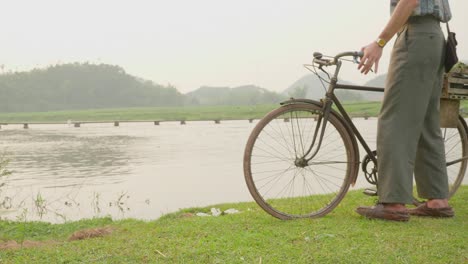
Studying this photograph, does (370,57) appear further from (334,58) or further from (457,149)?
(457,149)

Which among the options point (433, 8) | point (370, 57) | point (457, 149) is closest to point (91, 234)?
point (370, 57)

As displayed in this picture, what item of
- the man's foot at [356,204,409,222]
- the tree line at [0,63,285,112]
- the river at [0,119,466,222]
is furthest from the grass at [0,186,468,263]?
the tree line at [0,63,285,112]

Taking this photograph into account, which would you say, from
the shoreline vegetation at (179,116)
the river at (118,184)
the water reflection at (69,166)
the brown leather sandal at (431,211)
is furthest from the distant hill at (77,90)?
the brown leather sandal at (431,211)

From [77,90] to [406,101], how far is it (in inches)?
4894

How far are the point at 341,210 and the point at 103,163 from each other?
864 cm

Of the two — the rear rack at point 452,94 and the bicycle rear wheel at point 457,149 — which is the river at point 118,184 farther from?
the rear rack at point 452,94

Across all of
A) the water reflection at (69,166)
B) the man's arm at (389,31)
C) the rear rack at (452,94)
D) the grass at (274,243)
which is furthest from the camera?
the water reflection at (69,166)

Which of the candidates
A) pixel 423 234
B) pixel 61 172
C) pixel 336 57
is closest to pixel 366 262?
pixel 423 234

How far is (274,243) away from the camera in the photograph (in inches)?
122

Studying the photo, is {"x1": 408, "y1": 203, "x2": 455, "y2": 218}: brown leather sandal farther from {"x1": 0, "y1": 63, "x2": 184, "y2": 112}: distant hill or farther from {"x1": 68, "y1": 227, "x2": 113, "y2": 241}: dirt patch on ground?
{"x1": 0, "y1": 63, "x2": 184, "y2": 112}: distant hill

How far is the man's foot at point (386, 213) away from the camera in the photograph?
12.0 ft

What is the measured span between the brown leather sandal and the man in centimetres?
30

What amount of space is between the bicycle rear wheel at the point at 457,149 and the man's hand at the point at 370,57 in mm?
1330

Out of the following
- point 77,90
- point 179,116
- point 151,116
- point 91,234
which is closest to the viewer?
point 91,234
